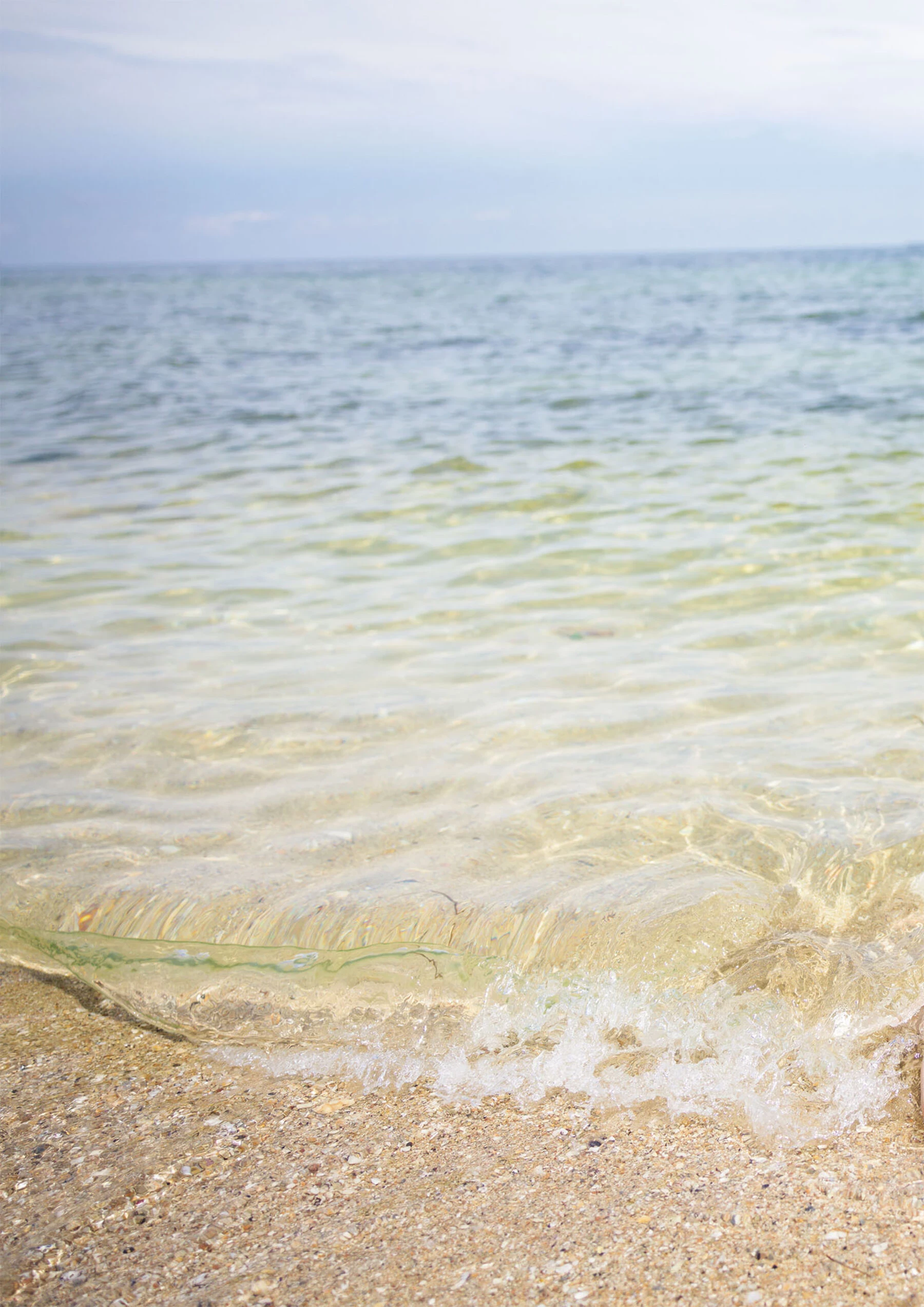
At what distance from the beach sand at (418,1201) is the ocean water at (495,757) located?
0.38 feet

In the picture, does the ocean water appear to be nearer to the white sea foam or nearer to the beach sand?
the white sea foam

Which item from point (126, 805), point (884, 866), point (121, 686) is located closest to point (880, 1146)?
point (884, 866)

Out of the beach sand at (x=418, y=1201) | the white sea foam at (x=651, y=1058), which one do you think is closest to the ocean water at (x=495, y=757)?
the white sea foam at (x=651, y=1058)

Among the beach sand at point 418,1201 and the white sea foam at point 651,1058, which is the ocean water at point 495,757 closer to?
the white sea foam at point 651,1058

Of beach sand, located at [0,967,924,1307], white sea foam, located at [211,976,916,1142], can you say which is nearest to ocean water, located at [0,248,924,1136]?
white sea foam, located at [211,976,916,1142]

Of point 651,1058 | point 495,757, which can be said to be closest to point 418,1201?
point 651,1058

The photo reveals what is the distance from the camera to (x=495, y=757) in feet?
10.6

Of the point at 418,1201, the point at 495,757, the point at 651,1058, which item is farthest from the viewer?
the point at 495,757

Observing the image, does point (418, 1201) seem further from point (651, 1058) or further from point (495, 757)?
point (495, 757)

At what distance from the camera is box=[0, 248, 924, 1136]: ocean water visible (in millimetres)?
2141

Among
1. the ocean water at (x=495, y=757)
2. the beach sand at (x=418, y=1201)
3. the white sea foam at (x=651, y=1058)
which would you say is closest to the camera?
the beach sand at (x=418, y=1201)

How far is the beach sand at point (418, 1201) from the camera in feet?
4.91

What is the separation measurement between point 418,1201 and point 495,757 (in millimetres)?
1664

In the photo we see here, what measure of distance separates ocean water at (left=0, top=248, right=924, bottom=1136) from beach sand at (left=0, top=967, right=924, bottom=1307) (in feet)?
0.38
